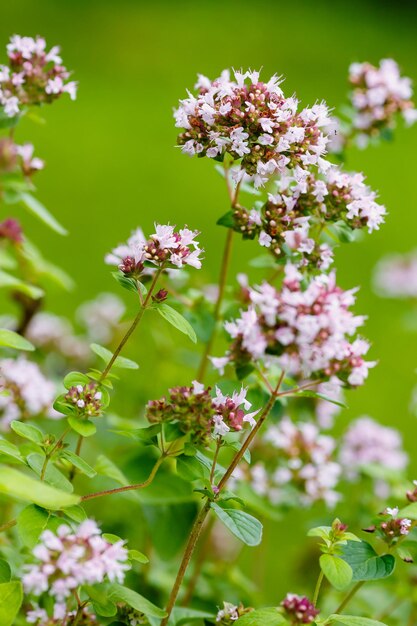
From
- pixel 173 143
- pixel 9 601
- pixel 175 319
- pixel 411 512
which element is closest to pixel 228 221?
pixel 175 319

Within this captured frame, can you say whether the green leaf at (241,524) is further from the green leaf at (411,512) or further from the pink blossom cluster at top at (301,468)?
the pink blossom cluster at top at (301,468)

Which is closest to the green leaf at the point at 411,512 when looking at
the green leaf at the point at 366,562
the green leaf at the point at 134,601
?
the green leaf at the point at 366,562

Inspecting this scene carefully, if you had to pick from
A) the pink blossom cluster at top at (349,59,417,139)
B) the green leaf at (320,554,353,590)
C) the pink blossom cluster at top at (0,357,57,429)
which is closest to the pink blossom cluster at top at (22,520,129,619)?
the green leaf at (320,554,353,590)

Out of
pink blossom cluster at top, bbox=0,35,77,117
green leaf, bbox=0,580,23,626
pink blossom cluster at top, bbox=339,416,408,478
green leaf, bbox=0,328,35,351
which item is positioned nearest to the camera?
green leaf, bbox=0,580,23,626

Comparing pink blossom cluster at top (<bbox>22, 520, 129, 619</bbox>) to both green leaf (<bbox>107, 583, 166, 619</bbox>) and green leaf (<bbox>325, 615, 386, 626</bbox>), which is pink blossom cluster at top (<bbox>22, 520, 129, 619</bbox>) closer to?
green leaf (<bbox>107, 583, 166, 619</bbox>)

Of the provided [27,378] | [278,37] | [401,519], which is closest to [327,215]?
[401,519]

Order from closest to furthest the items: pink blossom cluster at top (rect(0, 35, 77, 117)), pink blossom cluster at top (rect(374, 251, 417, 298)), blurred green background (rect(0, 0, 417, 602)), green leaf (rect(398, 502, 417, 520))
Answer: green leaf (rect(398, 502, 417, 520)) < pink blossom cluster at top (rect(0, 35, 77, 117)) < pink blossom cluster at top (rect(374, 251, 417, 298)) < blurred green background (rect(0, 0, 417, 602))
